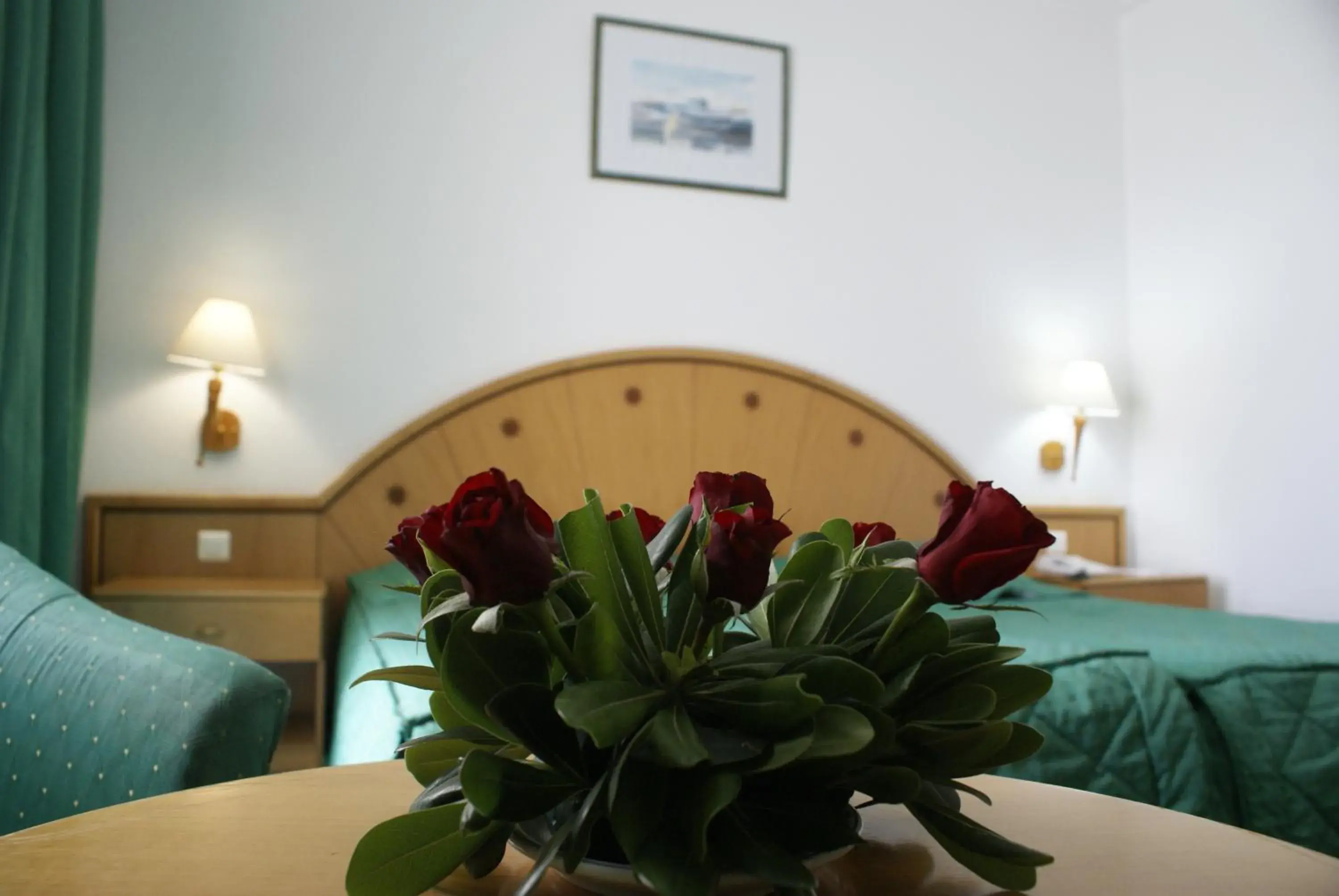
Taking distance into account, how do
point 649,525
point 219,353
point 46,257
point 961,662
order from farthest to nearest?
point 219,353 → point 46,257 → point 649,525 → point 961,662

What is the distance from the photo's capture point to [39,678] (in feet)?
3.33

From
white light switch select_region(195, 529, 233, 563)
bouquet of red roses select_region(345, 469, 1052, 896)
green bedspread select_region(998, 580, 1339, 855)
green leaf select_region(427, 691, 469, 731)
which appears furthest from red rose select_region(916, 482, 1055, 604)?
white light switch select_region(195, 529, 233, 563)

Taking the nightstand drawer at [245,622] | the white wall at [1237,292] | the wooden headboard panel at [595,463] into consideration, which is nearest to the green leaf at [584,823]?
the nightstand drawer at [245,622]

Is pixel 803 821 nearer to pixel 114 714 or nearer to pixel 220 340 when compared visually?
pixel 114 714

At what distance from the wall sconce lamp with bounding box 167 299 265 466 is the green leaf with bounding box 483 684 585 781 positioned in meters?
2.28

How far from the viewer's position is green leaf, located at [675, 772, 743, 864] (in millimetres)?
492

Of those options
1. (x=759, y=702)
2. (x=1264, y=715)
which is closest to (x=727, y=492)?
(x=759, y=702)

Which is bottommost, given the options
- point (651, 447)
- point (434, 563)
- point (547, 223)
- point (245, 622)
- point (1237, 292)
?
point (245, 622)

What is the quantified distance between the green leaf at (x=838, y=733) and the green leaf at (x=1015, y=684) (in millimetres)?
122

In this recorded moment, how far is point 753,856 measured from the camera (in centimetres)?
51

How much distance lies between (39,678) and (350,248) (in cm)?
197

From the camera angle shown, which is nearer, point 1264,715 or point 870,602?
point 870,602

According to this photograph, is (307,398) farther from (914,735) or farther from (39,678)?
(914,735)

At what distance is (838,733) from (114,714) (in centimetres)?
73
